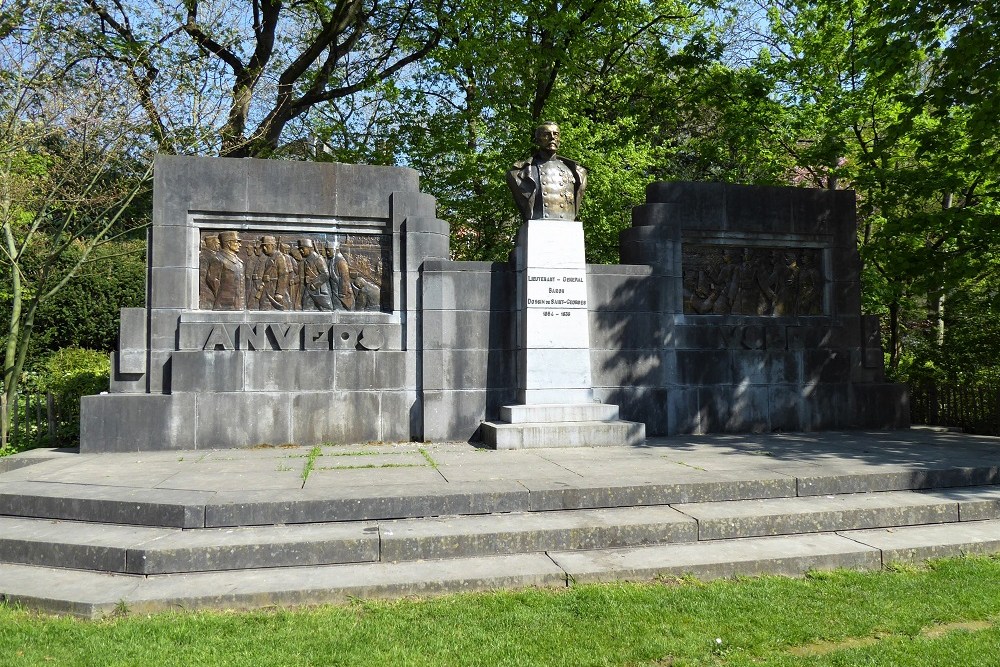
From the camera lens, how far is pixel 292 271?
11898mm

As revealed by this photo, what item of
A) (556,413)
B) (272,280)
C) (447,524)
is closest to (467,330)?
(556,413)

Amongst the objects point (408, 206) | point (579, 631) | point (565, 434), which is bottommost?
point (579, 631)

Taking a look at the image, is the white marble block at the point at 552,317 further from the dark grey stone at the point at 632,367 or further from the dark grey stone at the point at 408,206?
the dark grey stone at the point at 408,206

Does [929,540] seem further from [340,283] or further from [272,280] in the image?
[272,280]

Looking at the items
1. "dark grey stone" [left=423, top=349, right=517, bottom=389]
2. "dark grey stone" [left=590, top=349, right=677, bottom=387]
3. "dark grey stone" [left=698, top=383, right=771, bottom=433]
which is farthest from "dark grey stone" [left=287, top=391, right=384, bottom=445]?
"dark grey stone" [left=698, top=383, right=771, bottom=433]

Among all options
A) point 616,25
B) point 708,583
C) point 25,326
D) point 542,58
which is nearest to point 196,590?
point 708,583

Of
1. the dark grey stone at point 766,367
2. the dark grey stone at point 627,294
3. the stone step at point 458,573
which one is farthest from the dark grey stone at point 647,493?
the dark grey stone at point 766,367

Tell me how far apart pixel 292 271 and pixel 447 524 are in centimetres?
640

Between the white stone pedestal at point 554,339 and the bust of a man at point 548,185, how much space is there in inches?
11.7

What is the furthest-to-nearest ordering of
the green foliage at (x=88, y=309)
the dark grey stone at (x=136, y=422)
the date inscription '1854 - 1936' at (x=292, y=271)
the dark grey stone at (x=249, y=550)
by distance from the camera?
the green foliage at (x=88, y=309) → the date inscription '1854 - 1936' at (x=292, y=271) → the dark grey stone at (x=136, y=422) → the dark grey stone at (x=249, y=550)

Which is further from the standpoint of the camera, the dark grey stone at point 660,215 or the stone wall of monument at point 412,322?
the dark grey stone at point 660,215

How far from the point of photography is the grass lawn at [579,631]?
4.70 metres

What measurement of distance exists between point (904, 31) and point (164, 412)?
13170 mm

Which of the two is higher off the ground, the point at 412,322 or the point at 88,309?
the point at 88,309
